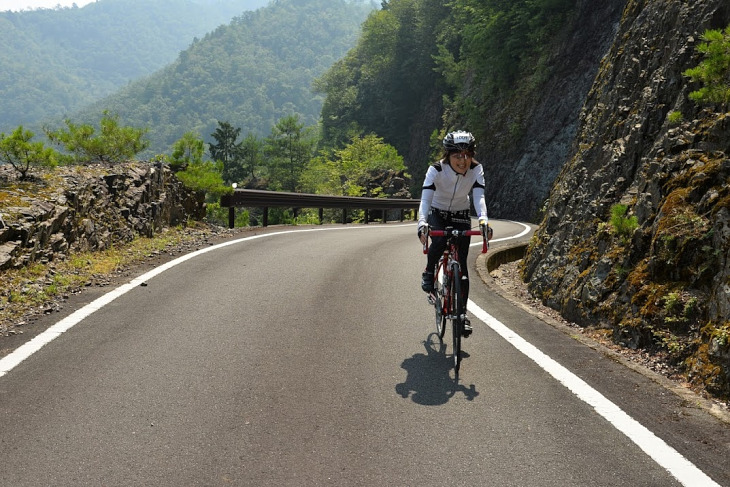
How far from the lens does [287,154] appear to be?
84875 millimetres

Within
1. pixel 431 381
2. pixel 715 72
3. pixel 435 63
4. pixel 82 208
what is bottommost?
pixel 431 381

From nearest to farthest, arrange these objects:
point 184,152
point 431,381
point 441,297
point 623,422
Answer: point 623,422, point 431,381, point 441,297, point 184,152

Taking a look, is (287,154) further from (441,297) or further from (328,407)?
(328,407)

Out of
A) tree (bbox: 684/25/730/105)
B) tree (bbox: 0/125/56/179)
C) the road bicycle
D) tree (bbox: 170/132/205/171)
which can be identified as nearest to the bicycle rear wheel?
the road bicycle

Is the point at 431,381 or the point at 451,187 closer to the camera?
the point at 431,381

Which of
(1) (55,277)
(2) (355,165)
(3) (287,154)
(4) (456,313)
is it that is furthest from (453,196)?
(3) (287,154)

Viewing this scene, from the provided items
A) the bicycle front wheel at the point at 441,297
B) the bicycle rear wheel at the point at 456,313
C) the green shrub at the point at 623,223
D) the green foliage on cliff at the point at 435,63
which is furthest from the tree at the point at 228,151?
the bicycle rear wheel at the point at 456,313

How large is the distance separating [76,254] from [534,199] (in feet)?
100

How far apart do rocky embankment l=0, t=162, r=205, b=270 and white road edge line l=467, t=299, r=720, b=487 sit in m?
6.46

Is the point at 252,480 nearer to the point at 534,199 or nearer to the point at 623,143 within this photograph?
the point at 623,143

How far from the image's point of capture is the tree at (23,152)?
9141mm

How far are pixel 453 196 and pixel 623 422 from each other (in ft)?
8.84

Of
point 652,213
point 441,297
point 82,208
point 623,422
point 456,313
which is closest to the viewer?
point 623,422

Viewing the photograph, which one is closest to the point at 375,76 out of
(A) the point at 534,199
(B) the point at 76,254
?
(A) the point at 534,199
